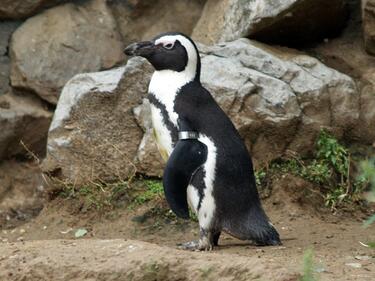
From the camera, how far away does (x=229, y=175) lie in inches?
200

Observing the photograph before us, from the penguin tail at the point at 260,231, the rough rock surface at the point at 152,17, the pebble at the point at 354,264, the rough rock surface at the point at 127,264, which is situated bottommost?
the penguin tail at the point at 260,231

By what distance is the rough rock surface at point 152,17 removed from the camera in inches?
287

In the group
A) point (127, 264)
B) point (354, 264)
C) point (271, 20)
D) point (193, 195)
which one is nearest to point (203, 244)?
point (193, 195)

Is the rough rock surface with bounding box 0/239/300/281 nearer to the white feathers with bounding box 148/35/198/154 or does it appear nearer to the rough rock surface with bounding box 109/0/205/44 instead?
the white feathers with bounding box 148/35/198/154

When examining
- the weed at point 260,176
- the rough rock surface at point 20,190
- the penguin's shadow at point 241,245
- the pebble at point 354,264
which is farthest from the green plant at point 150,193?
the pebble at point 354,264

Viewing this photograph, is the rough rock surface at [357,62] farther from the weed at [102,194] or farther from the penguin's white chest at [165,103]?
the penguin's white chest at [165,103]

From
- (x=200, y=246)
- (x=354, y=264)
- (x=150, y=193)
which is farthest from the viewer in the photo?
(x=150, y=193)

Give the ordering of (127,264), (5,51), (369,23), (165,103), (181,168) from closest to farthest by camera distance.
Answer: (127,264)
(181,168)
(165,103)
(369,23)
(5,51)

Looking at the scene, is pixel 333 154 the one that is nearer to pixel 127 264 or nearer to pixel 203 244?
pixel 203 244

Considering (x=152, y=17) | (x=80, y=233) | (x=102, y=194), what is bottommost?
(x=80, y=233)

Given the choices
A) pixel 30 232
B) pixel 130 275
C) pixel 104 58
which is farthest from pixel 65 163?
pixel 130 275

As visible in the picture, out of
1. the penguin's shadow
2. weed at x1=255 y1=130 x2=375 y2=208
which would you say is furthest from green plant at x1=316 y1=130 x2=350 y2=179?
the penguin's shadow

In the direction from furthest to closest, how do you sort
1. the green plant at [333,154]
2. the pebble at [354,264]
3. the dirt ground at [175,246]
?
1. the green plant at [333,154]
2. the pebble at [354,264]
3. the dirt ground at [175,246]

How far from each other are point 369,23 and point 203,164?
2064mm
